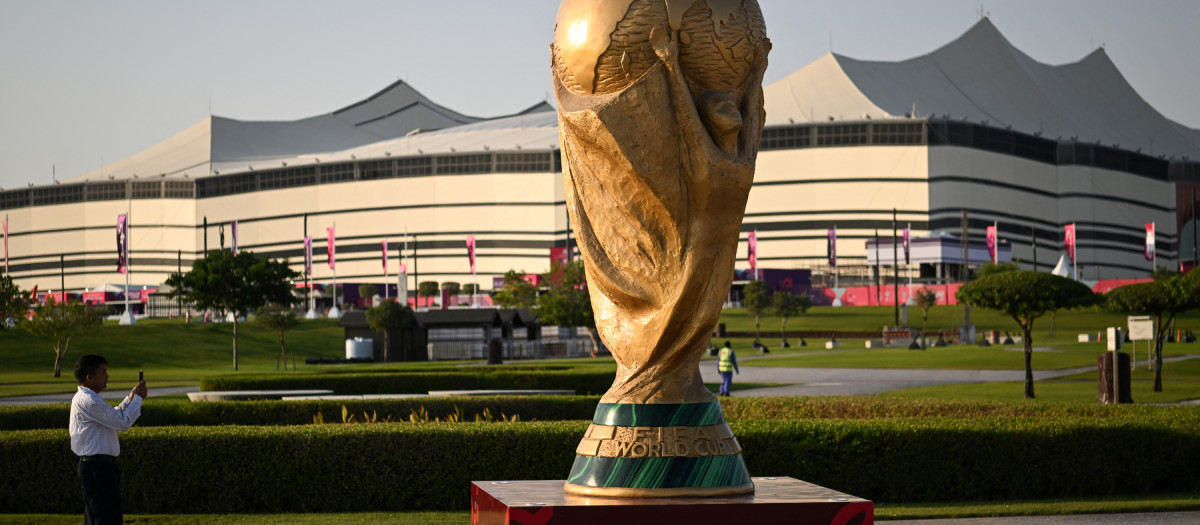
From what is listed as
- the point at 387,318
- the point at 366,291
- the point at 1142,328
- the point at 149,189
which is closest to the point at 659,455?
the point at 1142,328

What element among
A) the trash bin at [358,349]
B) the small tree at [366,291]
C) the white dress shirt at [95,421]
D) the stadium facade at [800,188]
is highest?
the stadium facade at [800,188]

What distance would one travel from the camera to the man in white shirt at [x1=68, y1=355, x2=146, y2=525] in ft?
25.3

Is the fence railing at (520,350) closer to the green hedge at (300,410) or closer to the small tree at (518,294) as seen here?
the small tree at (518,294)

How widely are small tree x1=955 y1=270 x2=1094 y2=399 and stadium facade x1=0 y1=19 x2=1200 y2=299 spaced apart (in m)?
63.1

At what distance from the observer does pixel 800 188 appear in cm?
9794

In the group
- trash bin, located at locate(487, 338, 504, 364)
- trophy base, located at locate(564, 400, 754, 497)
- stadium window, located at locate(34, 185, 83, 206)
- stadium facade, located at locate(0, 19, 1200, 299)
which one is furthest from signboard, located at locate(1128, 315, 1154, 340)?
stadium window, located at locate(34, 185, 83, 206)

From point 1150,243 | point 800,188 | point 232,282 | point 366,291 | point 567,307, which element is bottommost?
point 567,307

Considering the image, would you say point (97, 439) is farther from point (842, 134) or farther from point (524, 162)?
point (524, 162)

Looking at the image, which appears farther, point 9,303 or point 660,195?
point 9,303

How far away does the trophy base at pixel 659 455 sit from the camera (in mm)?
5438

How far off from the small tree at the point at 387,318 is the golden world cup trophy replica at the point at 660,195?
135 ft

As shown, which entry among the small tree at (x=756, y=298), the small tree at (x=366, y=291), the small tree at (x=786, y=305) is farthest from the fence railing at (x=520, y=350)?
the small tree at (x=366, y=291)

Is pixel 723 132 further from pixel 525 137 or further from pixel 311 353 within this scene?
pixel 525 137

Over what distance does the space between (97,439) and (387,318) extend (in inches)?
1525
